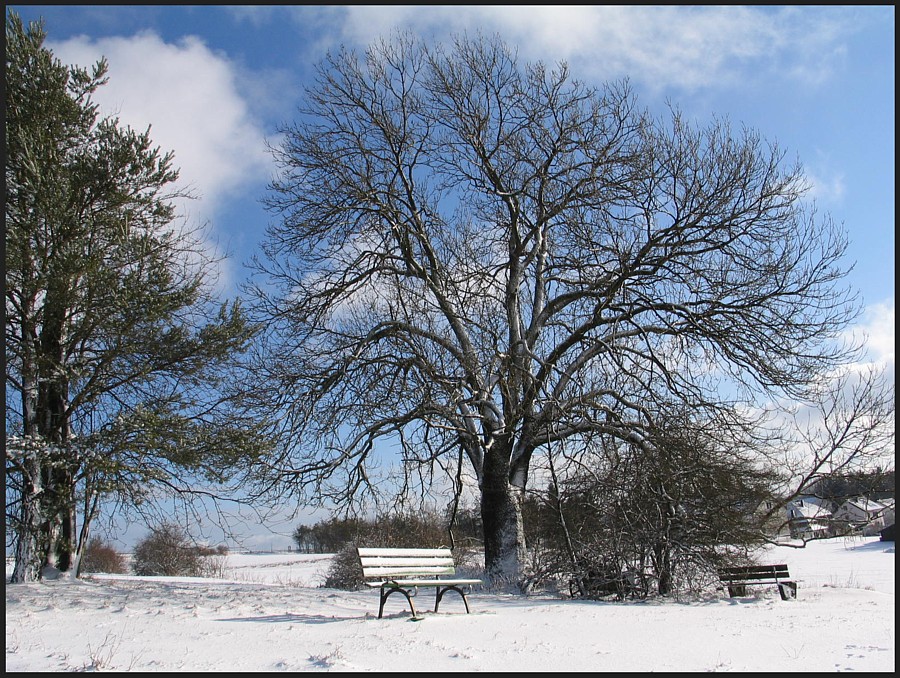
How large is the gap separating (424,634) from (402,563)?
183 cm

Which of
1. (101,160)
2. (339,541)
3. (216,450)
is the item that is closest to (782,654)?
(216,450)

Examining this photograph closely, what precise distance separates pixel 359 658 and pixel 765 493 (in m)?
8.35

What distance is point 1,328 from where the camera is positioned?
8414 mm

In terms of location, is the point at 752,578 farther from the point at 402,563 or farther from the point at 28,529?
the point at 28,529

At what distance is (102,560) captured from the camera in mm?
22156

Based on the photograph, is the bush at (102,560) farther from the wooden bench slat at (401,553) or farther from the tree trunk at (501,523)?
the wooden bench slat at (401,553)

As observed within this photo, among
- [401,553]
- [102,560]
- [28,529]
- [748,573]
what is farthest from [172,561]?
[748,573]

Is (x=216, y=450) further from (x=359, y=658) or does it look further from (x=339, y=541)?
(x=339, y=541)

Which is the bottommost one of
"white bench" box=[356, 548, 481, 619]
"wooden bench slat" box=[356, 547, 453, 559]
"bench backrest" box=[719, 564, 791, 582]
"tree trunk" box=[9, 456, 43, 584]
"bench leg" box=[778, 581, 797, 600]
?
"bench leg" box=[778, 581, 797, 600]

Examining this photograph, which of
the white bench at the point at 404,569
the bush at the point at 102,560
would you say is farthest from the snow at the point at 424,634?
the bush at the point at 102,560

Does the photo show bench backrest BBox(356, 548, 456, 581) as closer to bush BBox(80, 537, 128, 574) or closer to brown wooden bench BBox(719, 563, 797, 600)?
brown wooden bench BBox(719, 563, 797, 600)

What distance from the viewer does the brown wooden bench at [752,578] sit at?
10.2 m

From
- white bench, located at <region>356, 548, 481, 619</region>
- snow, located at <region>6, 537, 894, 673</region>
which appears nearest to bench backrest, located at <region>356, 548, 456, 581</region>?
white bench, located at <region>356, 548, 481, 619</region>

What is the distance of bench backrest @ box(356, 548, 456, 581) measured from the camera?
7545 millimetres
